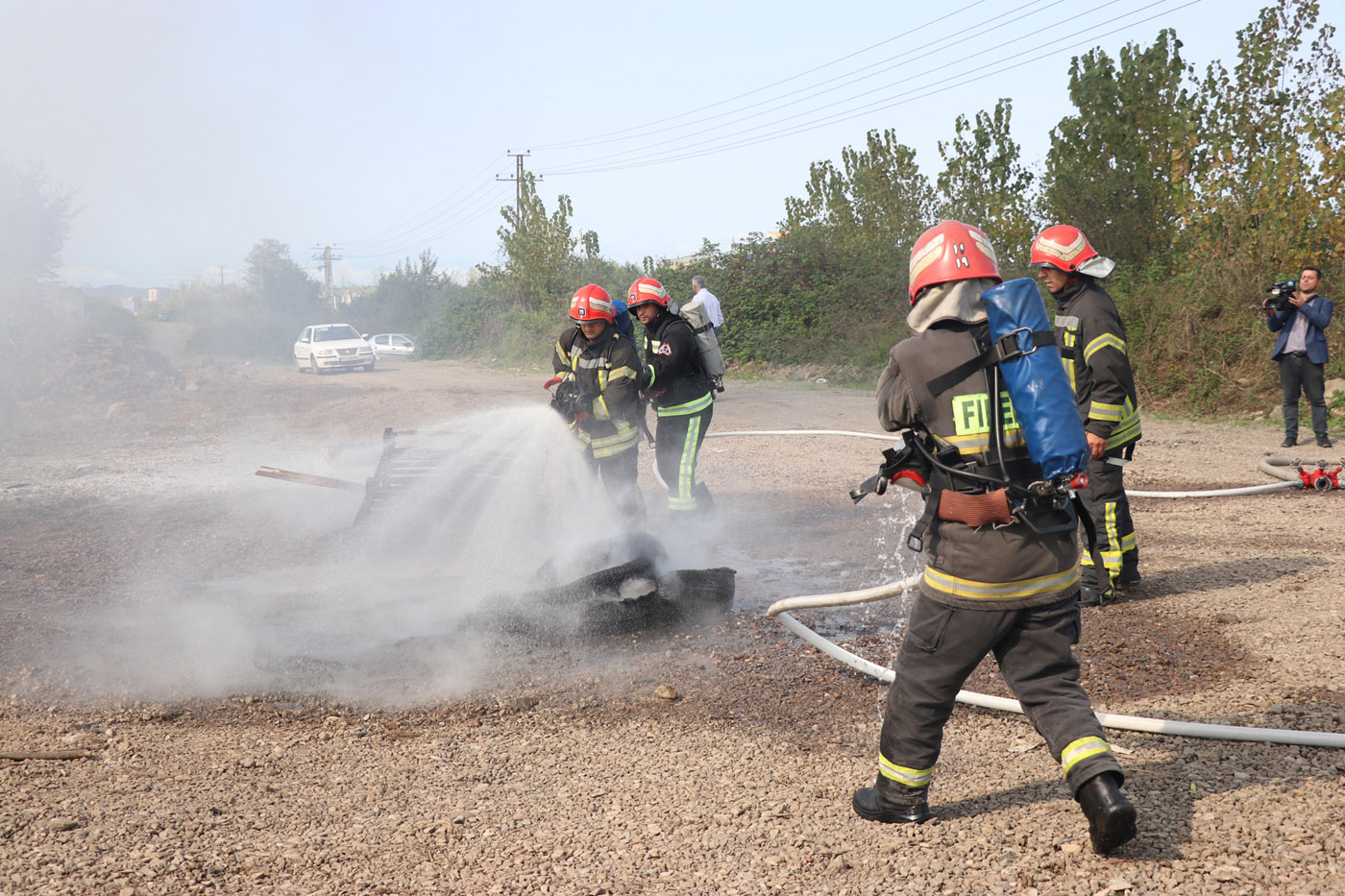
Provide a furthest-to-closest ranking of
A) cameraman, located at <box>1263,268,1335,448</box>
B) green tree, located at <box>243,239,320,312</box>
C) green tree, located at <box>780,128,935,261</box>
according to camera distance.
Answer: green tree, located at <box>243,239,320,312</box>
green tree, located at <box>780,128,935,261</box>
cameraman, located at <box>1263,268,1335,448</box>

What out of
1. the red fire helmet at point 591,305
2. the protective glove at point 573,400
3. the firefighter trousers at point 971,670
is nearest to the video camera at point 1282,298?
the red fire helmet at point 591,305

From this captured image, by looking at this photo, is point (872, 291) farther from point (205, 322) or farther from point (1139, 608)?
point (205, 322)

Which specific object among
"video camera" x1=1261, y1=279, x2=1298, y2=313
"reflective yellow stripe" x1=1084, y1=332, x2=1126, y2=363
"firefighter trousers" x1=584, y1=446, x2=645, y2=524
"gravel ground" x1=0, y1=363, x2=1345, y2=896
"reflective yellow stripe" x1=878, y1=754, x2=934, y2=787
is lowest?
"gravel ground" x1=0, y1=363, x2=1345, y2=896

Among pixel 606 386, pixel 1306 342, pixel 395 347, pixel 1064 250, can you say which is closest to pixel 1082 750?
pixel 1064 250

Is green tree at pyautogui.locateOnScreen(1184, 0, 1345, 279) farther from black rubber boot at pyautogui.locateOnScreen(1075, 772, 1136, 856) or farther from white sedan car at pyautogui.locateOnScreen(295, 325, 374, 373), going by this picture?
white sedan car at pyautogui.locateOnScreen(295, 325, 374, 373)

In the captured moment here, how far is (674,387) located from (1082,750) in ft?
13.6

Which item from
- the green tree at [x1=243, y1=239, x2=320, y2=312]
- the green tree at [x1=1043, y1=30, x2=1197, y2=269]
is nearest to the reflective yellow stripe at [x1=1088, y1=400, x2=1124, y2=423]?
the green tree at [x1=1043, y1=30, x2=1197, y2=269]

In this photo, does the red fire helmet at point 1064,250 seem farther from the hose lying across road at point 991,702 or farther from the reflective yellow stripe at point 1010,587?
the reflective yellow stripe at point 1010,587

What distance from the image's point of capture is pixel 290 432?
45.2 ft

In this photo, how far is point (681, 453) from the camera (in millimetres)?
6445

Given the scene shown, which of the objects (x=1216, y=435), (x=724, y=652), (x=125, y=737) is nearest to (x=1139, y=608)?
(x=724, y=652)

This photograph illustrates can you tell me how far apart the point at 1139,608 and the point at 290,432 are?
1206 cm

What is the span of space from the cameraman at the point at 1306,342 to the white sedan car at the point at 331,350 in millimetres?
23411

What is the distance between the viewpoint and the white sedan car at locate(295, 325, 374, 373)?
2683 centimetres
